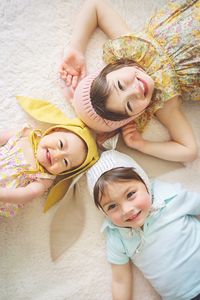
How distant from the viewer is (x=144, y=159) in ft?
3.90

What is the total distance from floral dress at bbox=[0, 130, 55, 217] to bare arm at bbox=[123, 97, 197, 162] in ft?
0.88

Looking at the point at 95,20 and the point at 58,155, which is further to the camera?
the point at 95,20

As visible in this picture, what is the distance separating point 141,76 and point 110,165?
248 mm

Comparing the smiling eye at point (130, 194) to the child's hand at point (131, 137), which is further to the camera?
the child's hand at point (131, 137)

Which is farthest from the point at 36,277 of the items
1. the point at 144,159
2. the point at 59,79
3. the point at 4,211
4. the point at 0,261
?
the point at 59,79

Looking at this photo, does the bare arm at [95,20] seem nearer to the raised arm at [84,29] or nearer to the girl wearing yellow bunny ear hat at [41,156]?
the raised arm at [84,29]

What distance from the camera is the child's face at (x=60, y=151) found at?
1.06 meters

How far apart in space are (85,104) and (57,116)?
12 centimetres

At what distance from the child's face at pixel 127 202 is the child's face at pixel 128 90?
7.5 inches

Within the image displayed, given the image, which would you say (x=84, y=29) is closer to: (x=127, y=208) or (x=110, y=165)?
(x=110, y=165)

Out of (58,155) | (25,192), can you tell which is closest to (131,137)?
(58,155)

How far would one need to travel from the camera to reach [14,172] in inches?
43.0

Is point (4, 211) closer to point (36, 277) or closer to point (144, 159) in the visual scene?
point (36, 277)

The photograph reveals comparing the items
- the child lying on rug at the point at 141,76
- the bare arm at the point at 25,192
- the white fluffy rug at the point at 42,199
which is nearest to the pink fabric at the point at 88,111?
the child lying on rug at the point at 141,76
